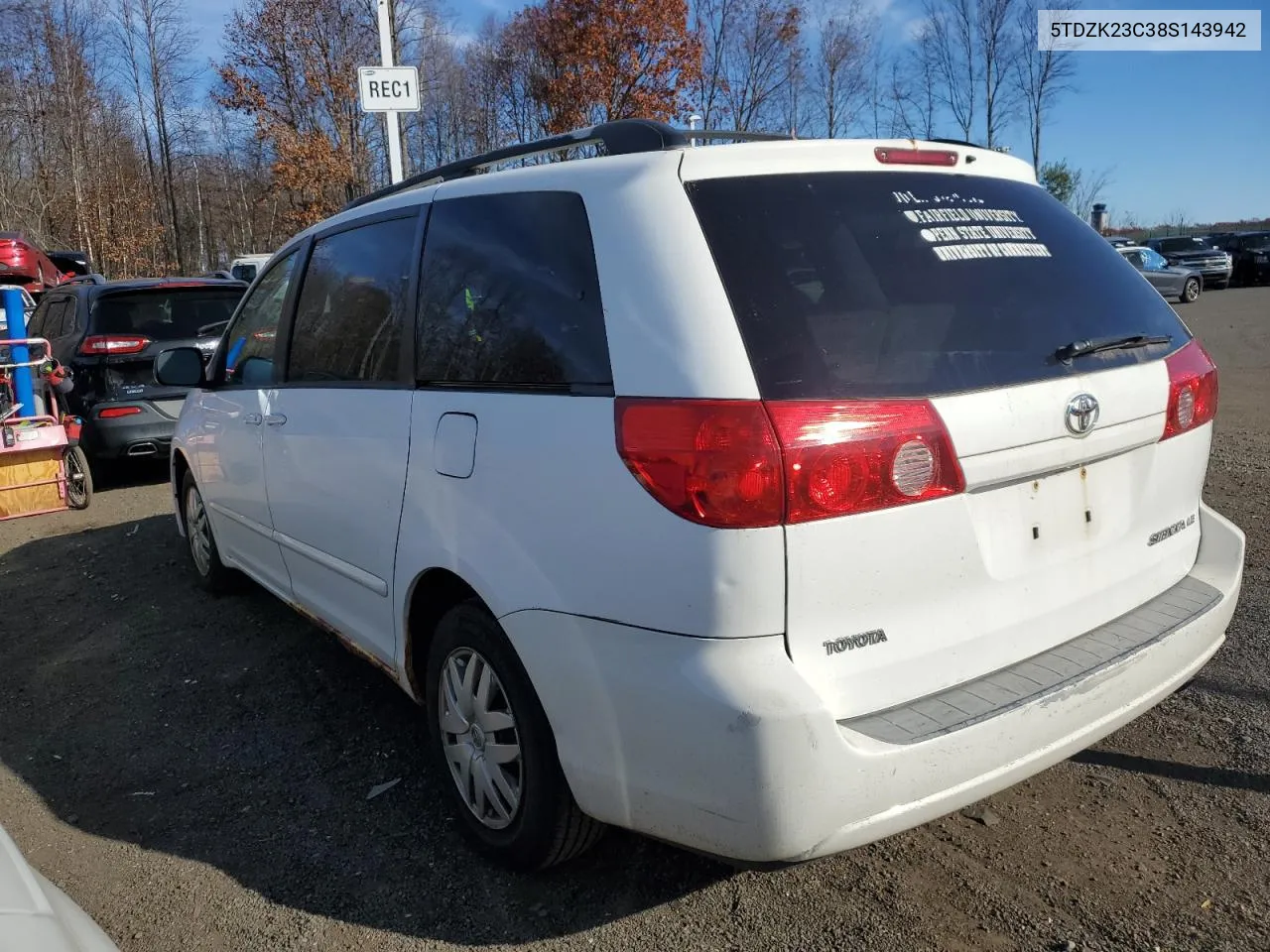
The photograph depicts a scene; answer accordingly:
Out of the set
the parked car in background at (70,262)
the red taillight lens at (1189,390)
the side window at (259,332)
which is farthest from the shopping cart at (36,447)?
the parked car in background at (70,262)

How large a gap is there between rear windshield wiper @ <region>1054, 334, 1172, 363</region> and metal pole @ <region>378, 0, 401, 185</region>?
7.49 m

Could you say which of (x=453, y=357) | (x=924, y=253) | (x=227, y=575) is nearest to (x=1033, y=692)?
(x=924, y=253)

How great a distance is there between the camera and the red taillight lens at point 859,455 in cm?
196

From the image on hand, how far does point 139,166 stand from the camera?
130 feet

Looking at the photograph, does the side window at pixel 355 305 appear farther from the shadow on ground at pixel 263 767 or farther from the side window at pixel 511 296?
the shadow on ground at pixel 263 767

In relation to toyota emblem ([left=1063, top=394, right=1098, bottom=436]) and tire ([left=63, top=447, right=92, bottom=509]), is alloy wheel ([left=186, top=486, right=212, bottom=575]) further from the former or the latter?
toyota emblem ([left=1063, top=394, right=1098, bottom=436])

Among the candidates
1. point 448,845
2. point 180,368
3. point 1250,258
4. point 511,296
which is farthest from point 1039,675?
point 1250,258

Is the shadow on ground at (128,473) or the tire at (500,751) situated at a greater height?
the tire at (500,751)

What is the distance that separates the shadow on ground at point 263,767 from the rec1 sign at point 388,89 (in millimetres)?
4842

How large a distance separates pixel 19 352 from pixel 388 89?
12.1 ft

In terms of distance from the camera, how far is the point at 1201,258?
31500mm

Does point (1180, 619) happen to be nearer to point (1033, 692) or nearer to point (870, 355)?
point (1033, 692)

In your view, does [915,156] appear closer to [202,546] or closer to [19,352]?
[202,546]

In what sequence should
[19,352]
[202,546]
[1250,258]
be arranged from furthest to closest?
[1250,258], [19,352], [202,546]
